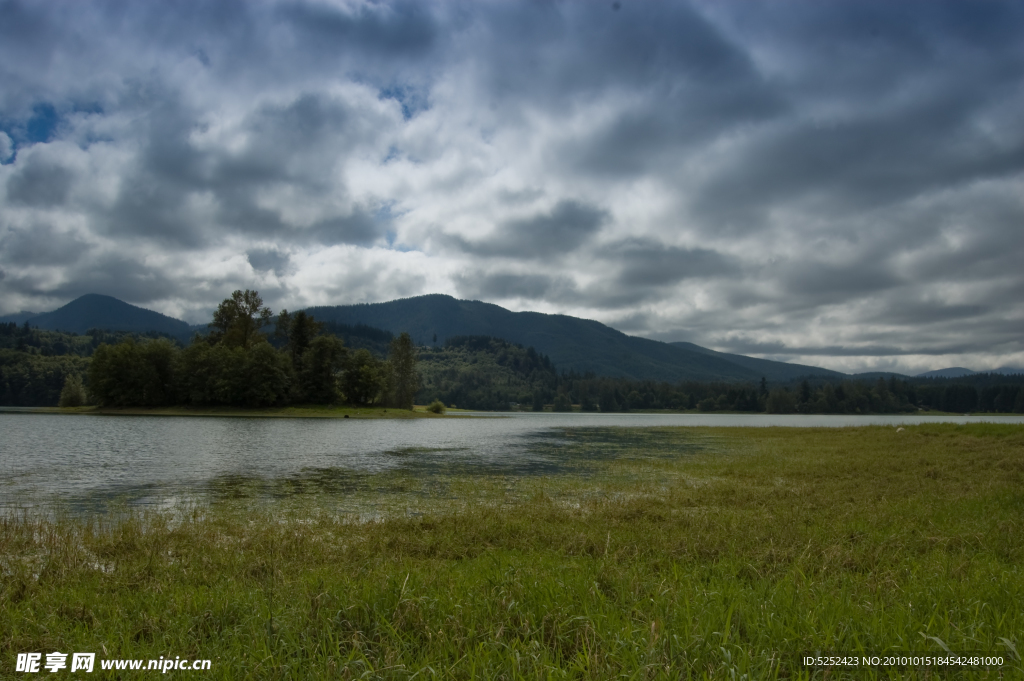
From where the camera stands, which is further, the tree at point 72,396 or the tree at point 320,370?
the tree at point 320,370

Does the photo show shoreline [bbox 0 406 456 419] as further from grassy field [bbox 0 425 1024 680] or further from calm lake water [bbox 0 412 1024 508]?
grassy field [bbox 0 425 1024 680]

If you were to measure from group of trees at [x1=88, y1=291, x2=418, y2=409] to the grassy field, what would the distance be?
99132 mm

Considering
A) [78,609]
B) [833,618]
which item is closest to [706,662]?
[833,618]

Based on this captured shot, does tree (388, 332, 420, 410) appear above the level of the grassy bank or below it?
above

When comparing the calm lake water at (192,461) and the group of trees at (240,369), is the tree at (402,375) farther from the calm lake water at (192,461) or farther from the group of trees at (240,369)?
the calm lake water at (192,461)

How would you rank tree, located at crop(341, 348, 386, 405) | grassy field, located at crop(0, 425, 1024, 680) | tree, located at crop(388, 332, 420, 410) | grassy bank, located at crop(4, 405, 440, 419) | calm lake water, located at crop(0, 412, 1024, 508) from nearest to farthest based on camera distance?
grassy field, located at crop(0, 425, 1024, 680), calm lake water, located at crop(0, 412, 1024, 508), grassy bank, located at crop(4, 405, 440, 419), tree, located at crop(341, 348, 386, 405), tree, located at crop(388, 332, 420, 410)

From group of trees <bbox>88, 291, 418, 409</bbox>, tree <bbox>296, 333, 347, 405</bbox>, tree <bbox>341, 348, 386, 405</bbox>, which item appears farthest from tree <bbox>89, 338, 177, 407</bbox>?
tree <bbox>341, 348, 386, 405</bbox>

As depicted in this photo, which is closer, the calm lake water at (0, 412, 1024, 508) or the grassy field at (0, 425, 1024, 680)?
the grassy field at (0, 425, 1024, 680)

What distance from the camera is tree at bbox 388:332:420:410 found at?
452 ft

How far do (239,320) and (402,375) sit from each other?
41871 millimetres

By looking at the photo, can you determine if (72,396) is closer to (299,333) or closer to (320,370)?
(299,333)

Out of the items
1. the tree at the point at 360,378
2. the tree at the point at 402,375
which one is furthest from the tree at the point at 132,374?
the tree at the point at 402,375

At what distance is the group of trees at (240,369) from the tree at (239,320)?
21 centimetres

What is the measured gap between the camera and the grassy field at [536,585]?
5609 mm
